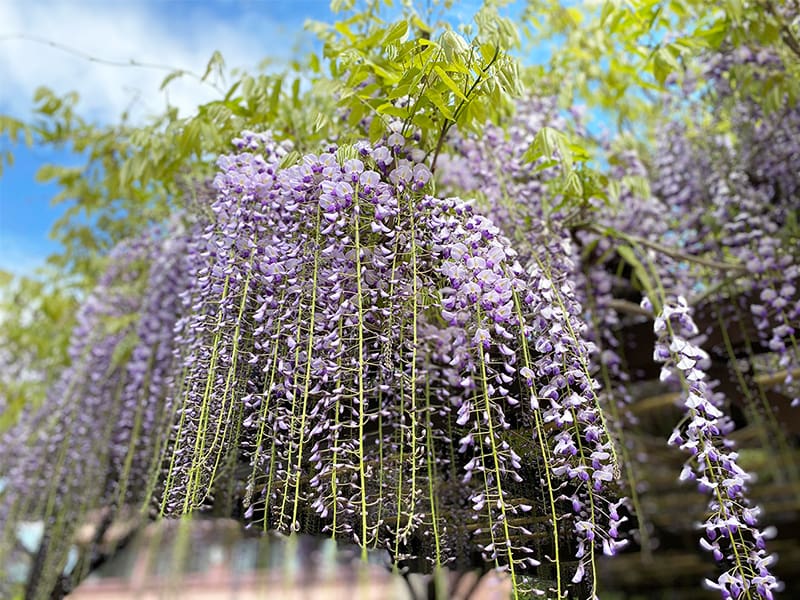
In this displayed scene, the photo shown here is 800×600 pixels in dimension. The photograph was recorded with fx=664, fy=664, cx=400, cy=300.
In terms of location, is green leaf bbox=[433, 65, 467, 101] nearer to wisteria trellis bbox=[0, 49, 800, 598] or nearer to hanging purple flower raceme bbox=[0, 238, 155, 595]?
wisteria trellis bbox=[0, 49, 800, 598]

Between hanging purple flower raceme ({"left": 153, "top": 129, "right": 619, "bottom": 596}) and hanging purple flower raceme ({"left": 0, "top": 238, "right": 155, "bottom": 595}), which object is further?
hanging purple flower raceme ({"left": 0, "top": 238, "right": 155, "bottom": 595})

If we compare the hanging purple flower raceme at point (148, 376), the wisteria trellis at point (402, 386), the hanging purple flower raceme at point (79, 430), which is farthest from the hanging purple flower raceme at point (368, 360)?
the hanging purple flower raceme at point (79, 430)

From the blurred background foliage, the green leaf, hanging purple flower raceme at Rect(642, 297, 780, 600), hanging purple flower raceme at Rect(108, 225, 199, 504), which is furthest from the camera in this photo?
hanging purple flower raceme at Rect(108, 225, 199, 504)

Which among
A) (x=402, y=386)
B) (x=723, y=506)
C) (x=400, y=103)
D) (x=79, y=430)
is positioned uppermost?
(x=400, y=103)

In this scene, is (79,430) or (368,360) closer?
(368,360)

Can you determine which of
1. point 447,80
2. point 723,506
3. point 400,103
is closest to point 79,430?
point 400,103

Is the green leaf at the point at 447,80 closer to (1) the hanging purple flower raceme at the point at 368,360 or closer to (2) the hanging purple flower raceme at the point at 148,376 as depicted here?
(1) the hanging purple flower raceme at the point at 368,360

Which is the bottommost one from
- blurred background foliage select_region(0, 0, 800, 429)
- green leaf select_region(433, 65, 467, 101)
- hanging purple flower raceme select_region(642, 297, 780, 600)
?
hanging purple flower raceme select_region(642, 297, 780, 600)

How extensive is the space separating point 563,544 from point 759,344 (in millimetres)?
1247

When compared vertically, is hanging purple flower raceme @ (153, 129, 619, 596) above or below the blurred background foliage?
below

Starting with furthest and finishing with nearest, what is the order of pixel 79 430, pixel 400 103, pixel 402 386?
1. pixel 79 430
2. pixel 400 103
3. pixel 402 386

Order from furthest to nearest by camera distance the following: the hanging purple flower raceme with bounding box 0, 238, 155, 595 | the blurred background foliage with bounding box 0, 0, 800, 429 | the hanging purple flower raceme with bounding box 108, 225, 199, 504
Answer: the hanging purple flower raceme with bounding box 0, 238, 155, 595 → the hanging purple flower raceme with bounding box 108, 225, 199, 504 → the blurred background foliage with bounding box 0, 0, 800, 429

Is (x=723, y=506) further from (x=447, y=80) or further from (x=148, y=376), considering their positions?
(x=148, y=376)

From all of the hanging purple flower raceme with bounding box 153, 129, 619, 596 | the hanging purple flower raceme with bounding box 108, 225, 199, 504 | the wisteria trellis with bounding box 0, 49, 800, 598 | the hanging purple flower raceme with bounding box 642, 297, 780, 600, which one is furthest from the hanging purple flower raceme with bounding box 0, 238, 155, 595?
the hanging purple flower raceme with bounding box 642, 297, 780, 600
